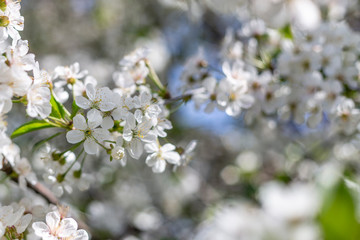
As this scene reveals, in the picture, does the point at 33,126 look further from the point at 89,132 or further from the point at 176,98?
the point at 176,98

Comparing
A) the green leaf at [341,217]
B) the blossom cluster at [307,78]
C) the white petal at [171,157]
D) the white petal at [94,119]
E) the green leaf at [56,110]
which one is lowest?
the green leaf at [341,217]

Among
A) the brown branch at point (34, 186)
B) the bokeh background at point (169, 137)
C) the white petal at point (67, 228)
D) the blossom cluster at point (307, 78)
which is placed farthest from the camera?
the bokeh background at point (169, 137)

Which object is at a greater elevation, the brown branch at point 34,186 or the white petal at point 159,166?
the white petal at point 159,166

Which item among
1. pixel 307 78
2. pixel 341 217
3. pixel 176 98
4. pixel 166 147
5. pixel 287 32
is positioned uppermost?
pixel 287 32

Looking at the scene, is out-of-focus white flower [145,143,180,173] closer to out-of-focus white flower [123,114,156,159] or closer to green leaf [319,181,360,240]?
out-of-focus white flower [123,114,156,159]

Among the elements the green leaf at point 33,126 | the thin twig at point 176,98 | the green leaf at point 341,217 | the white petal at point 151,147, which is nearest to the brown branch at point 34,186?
the green leaf at point 33,126

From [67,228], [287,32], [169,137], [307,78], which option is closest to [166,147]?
[67,228]

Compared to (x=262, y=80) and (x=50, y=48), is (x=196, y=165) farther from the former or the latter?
(x=262, y=80)

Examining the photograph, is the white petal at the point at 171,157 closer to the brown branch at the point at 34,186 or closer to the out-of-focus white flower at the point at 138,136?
the out-of-focus white flower at the point at 138,136

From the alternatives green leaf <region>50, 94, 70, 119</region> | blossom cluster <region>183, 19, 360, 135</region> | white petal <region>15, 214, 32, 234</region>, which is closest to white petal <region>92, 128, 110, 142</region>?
green leaf <region>50, 94, 70, 119</region>
